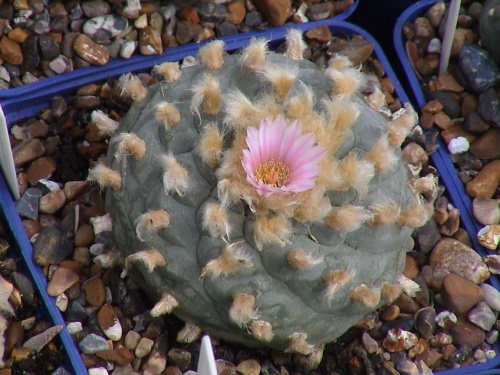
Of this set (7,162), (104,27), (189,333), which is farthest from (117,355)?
(104,27)

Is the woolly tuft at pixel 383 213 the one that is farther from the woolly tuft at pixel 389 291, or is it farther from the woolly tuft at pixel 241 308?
the woolly tuft at pixel 241 308

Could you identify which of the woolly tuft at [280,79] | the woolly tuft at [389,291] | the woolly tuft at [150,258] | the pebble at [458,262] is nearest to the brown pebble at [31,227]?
the woolly tuft at [150,258]

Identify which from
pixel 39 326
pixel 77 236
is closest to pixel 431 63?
pixel 77 236

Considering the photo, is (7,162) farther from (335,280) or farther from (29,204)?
(335,280)

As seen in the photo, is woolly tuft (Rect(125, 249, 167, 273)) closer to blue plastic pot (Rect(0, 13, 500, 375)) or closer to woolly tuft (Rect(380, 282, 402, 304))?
blue plastic pot (Rect(0, 13, 500, 375))

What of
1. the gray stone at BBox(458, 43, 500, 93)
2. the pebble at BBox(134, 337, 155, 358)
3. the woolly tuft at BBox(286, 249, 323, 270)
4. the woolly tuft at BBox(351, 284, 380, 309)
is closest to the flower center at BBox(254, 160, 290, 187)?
the woolly tuft at BBox(286, 249, 323, 270)

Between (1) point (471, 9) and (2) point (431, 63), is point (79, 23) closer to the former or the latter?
(2) point (431, 63)
